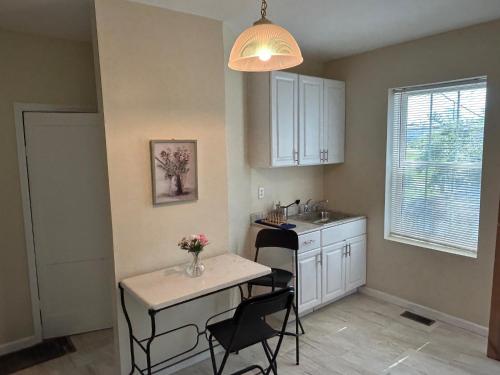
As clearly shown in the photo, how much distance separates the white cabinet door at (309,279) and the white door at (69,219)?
1.69 m

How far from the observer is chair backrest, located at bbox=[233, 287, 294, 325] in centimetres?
203

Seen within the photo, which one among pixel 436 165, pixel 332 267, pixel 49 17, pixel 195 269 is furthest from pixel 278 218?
pixel 49 17

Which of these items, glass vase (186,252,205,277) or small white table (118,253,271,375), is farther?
glass vase (186,252,205,277)

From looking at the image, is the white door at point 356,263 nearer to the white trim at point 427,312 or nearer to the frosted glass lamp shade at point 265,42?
the white trim at point 427,312

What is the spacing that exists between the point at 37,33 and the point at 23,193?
1312 mm

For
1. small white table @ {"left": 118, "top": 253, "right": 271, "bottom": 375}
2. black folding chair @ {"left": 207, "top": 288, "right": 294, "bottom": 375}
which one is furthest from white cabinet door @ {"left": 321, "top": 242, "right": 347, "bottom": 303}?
black folding chair @ {"left": 207, "top": 288, "right": 294, "bottom": 375}

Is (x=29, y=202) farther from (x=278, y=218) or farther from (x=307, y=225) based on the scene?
(x=307, y=225)

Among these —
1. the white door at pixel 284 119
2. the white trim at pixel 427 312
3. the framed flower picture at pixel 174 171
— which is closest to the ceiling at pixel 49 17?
the framed flower picture at pixel 174 171

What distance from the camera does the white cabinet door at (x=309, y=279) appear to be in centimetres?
334

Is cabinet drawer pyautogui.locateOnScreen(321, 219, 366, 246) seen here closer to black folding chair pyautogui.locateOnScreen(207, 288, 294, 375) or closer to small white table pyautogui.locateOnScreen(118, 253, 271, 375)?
small white table pyautogui.locateOnScreen(118, 253, 271, 375)

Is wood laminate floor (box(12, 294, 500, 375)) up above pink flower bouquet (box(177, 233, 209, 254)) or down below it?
below

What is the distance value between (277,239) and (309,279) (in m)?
0.54

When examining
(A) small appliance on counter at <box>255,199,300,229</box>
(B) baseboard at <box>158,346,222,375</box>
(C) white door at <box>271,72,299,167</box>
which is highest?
(C) white door at <box>271,72,299,167</box>

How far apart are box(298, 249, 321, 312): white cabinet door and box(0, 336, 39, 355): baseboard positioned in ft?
7.75
